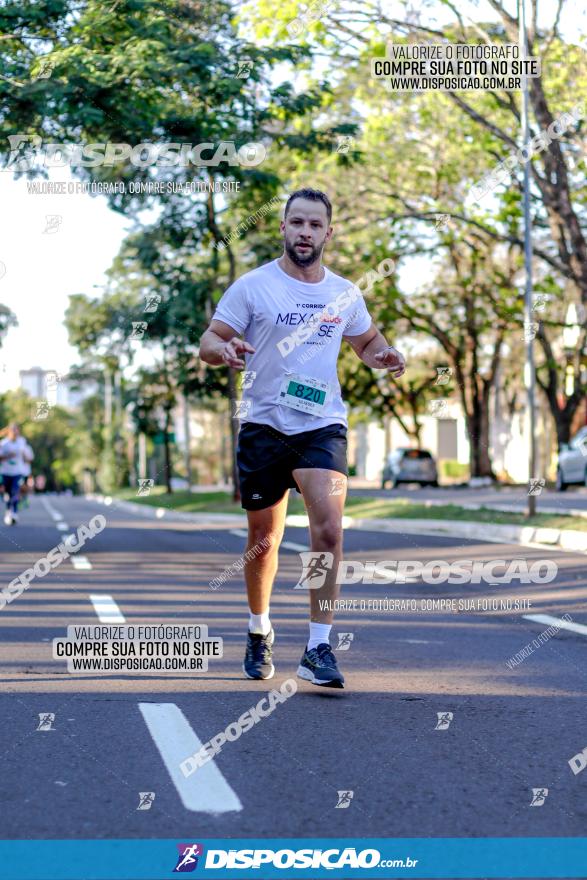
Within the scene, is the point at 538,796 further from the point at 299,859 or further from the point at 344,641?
the point at 344,641

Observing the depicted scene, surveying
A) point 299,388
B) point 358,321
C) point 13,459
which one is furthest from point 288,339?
point 13,459

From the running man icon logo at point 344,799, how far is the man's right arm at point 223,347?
6.82 ft

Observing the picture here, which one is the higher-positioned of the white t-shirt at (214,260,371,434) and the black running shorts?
the white t-shirt at (214,260,371,434)

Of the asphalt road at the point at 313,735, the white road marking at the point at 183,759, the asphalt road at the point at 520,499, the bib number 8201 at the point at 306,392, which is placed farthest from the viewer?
the asphalt road at the point at 520,499

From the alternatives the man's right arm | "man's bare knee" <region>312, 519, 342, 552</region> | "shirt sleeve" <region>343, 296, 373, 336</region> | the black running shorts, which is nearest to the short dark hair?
"shirt sleeve" <region>343, 296, 373, 336</region>

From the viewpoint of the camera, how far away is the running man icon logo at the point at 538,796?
12.9 ft

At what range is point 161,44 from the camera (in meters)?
15.2

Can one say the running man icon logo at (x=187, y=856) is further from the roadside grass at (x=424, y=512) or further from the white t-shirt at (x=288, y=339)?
the roadside grass at (x=424, y=512)

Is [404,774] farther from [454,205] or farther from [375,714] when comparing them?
[454,205]

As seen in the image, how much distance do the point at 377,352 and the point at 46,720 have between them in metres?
2.23

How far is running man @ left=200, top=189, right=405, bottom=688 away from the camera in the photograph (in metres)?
5.80

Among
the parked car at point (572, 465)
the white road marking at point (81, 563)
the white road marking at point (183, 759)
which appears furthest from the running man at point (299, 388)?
the parked car at point (572, 465)

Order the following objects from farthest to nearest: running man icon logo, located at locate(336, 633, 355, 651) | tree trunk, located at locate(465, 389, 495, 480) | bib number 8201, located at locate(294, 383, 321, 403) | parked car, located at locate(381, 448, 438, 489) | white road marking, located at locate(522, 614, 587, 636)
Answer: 1. parked car, located at locate(381, 448, 438, 489)
2. tree trunk, located at locate(465, 389, 495, 480)
3. white road marking, located at locate(522, 614, 587, 636)
4. running man icon logo, located at locate(336, 633, 355, 651)
5. bib number 8201, located at locate(294, 383, 321, 403)

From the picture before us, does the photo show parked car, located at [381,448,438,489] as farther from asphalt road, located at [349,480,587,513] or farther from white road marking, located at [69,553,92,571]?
white road marking, located at [69,553,92,571]
